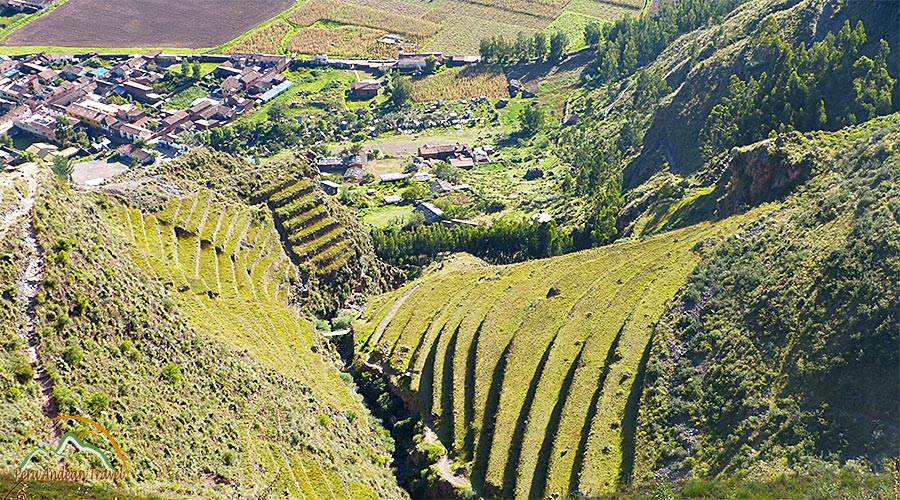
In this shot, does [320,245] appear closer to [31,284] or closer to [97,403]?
[31,284]

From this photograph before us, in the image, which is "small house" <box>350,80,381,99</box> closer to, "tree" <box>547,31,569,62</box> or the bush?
"tree" <box>547,31,569,62</box>

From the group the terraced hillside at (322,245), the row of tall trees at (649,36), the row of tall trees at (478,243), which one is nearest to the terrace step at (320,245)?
the terraced hillside at (322,245)

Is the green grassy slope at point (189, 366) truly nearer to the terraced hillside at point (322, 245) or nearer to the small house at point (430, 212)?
the terraced hillside at point (322, 245)

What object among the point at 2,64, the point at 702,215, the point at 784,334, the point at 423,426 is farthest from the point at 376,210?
the point at 2,64
